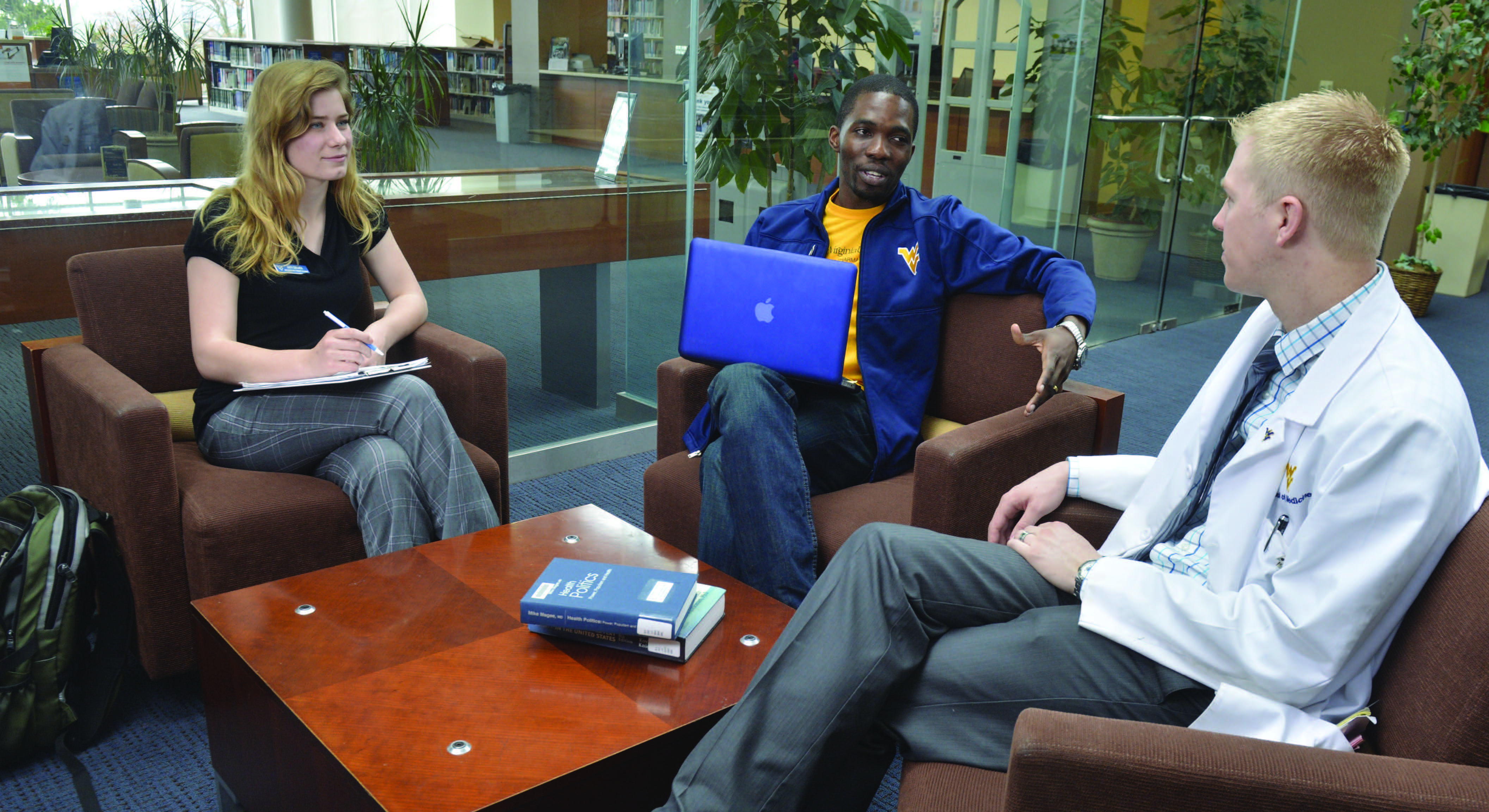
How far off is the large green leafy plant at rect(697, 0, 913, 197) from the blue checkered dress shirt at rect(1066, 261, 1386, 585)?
2.24m

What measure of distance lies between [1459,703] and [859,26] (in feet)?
9.87

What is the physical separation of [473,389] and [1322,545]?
182 cm

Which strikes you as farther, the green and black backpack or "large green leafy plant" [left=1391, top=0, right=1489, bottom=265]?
"large green leafy plant" [left=1391, top=0, right=1489, bottom=265]

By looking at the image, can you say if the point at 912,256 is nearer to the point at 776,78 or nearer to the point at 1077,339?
the point at 1077,339

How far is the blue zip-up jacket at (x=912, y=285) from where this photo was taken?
7.85 feet

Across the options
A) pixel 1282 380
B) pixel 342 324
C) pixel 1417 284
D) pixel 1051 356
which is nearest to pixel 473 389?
pixel 342 324

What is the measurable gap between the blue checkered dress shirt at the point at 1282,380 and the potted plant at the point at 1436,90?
5.55 metres

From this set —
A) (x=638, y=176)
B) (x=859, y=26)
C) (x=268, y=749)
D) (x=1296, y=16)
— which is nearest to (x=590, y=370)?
A: (x=638, y=176)

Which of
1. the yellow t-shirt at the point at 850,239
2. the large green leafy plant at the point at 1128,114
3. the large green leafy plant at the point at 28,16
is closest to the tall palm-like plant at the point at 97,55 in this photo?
the large green leafy plant at the point at 28,16

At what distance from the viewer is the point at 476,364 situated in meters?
2.48

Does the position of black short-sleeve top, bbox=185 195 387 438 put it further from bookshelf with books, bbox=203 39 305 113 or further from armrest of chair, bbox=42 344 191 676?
bookshelf with books, bbox=203 39 305 113

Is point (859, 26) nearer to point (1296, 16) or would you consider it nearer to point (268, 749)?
point (268, 749)

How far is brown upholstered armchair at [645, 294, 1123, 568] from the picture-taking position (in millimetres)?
1957

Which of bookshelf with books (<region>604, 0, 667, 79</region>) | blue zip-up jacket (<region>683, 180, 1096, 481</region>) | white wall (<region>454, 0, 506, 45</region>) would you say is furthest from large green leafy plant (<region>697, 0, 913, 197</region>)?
blue zip-up jacket (<region>683, 180, 1096, 481</region>)
